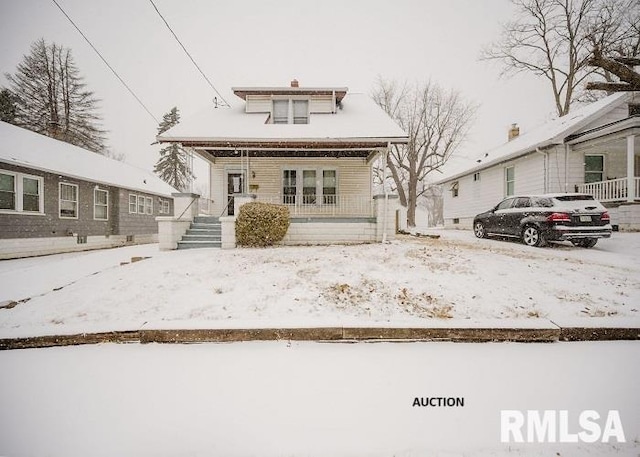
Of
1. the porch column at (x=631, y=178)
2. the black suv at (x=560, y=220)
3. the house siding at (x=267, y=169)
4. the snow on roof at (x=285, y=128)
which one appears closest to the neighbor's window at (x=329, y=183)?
the house siding at (x=267, y=169)

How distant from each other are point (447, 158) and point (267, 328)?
90.0ft

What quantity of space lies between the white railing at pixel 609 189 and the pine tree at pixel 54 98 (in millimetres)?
29842

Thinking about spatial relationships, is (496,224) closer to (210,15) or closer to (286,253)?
(286,253)

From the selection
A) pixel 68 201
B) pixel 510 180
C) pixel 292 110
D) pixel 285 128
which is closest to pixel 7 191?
pixel 68 201

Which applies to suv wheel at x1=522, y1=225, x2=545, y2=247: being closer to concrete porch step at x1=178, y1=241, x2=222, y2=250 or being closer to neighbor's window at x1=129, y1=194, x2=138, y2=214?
concrete porch step at x1=178, y1=241, x2=222, y2=250

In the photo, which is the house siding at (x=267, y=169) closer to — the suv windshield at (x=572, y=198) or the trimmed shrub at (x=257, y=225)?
the trimmed shrub at (x=257, y=225)

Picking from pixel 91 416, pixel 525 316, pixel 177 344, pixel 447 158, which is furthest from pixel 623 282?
pixel 447 158

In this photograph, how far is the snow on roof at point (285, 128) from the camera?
33.4 feet

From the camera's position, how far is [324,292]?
15.2ft

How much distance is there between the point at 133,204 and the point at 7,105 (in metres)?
11.3

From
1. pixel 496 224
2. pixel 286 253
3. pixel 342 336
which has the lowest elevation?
pixel 342 336

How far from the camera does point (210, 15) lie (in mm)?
10523

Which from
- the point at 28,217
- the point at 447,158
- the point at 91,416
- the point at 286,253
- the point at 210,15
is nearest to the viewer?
the point at 91,416

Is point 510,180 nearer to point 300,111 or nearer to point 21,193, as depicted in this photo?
point 300,111
